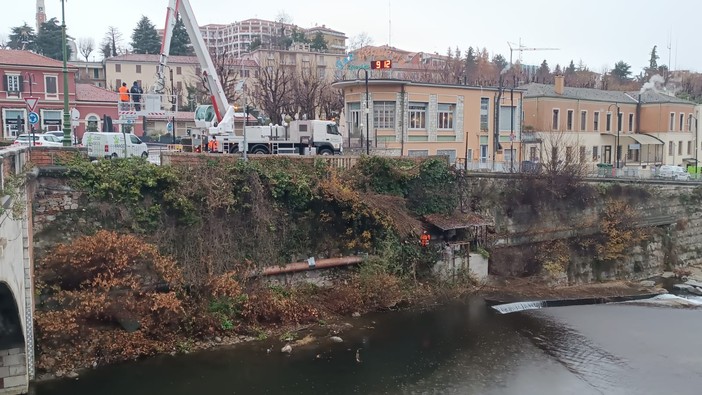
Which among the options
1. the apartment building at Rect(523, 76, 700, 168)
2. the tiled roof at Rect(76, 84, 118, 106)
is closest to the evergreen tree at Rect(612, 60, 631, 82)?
the apartment building at Rect(523, 76, 700, 168)

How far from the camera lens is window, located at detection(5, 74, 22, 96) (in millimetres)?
46938

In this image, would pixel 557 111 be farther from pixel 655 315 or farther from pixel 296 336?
pixel 296 336

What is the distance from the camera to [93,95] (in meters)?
51.8

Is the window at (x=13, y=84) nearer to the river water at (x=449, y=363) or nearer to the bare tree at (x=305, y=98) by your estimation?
the bare tree at (x=305, y=98)

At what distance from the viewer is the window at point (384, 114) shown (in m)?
39.9

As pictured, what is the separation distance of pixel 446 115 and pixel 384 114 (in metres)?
5.41

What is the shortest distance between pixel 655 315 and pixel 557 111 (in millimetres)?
27685

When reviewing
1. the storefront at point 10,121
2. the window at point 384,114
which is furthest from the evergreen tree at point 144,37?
the window at point 384,114

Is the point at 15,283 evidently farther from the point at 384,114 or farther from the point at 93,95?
the point at 93,95

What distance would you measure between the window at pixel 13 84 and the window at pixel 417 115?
31.2 meters

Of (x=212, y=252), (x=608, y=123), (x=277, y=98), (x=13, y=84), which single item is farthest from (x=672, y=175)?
(x=13, y=84)

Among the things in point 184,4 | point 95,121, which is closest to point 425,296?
point 184,4

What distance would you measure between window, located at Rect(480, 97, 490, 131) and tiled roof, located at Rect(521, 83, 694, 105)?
25.2 ft

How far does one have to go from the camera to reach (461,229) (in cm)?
3038
